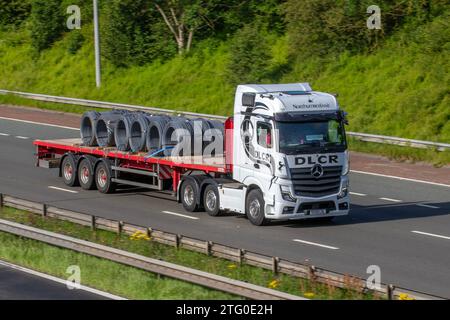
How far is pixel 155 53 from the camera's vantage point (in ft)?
151

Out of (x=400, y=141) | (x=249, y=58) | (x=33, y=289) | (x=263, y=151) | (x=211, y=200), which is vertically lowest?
(x=33, y=289)

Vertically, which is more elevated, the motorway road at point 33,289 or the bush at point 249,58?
the bush at point 249,58

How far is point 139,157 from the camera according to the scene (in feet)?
84.6

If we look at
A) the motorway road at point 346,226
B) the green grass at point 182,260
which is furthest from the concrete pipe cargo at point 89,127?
the green grass at point 182,260

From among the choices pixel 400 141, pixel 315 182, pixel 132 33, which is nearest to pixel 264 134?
pixel 315 182

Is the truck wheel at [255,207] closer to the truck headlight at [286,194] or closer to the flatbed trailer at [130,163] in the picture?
the truck headlight at [286,194]

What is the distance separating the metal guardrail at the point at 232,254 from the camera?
15.7 m

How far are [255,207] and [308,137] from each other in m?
2.04

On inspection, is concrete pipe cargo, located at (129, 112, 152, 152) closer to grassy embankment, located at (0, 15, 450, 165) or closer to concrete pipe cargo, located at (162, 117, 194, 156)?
concrete pipe cargo, located at (162, 117, 194, 156)

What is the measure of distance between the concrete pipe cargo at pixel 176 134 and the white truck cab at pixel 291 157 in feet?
6.94

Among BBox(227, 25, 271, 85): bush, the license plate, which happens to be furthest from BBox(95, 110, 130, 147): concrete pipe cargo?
BBox(227, 25, 271, 85): bush

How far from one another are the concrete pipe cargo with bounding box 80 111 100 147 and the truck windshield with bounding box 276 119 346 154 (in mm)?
6823

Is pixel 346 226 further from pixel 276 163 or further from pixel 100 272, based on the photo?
pixel 100 272

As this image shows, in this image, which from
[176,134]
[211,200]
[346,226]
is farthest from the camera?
[176,134]
